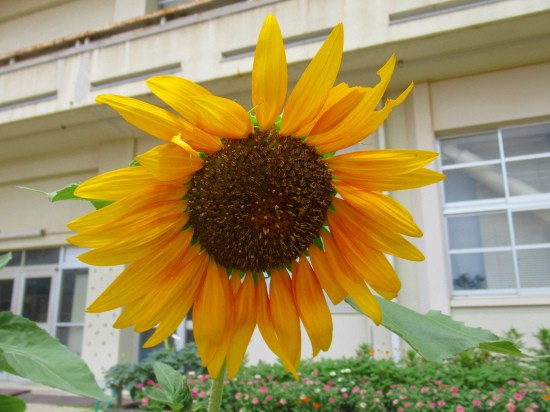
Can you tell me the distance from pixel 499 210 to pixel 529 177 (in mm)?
559

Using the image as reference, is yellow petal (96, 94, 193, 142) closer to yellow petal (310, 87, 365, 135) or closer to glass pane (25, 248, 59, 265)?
yellow petal (310, 87, 365, 135)

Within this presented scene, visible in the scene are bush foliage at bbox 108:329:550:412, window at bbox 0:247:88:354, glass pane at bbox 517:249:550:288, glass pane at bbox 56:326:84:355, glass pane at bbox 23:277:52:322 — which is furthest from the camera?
glass pane at bbox 23:277:52:322

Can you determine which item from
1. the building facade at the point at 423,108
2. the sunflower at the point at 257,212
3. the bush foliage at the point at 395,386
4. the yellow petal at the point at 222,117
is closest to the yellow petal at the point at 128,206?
the sunflower at the point at 257,212

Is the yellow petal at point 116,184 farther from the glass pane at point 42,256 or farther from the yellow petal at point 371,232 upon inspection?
the glass pane at point 42,256

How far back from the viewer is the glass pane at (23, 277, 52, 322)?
849cm

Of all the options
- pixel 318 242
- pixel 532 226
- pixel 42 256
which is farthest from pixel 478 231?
pixel 42 256

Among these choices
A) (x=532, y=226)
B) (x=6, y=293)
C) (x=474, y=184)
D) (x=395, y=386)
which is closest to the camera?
(x=395, y=386)

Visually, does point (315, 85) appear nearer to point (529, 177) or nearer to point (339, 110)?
point (339, 110)

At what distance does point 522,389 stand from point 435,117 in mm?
3591

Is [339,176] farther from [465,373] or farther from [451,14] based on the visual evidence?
[451,14]

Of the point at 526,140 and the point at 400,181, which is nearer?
the point at 400,181

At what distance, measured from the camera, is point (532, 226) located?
5.68 m

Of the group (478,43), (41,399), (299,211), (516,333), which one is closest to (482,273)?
(516,333)

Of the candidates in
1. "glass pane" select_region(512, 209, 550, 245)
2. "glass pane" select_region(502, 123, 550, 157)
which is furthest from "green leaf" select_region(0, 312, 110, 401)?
"glass pane" select_region(502, 123, 550, 157)
